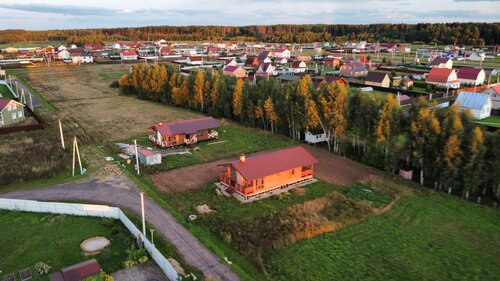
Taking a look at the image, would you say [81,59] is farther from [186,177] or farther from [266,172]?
[266,172]

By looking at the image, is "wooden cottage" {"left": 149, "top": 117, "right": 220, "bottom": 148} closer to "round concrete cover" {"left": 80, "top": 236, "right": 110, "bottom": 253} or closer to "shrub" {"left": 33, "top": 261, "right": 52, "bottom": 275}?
"round concrete cover" {"left": 80, "top": 236, "right": 110, "bottom": 253}

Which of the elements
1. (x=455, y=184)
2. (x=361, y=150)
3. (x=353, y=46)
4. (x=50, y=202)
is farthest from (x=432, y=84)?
(x=353, y=46)

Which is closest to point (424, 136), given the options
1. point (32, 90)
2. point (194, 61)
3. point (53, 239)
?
point (53, 239)

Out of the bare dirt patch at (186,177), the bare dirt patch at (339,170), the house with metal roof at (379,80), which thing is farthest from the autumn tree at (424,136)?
the house with metal roof at (379,80)

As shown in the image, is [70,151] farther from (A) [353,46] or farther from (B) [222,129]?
A: (A) [353,46]

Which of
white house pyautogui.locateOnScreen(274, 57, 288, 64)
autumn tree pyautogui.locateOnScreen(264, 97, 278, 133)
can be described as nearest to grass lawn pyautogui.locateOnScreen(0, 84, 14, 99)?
autumn tree pyautogui.locateOnScreen(264, 97, 278, 133)
